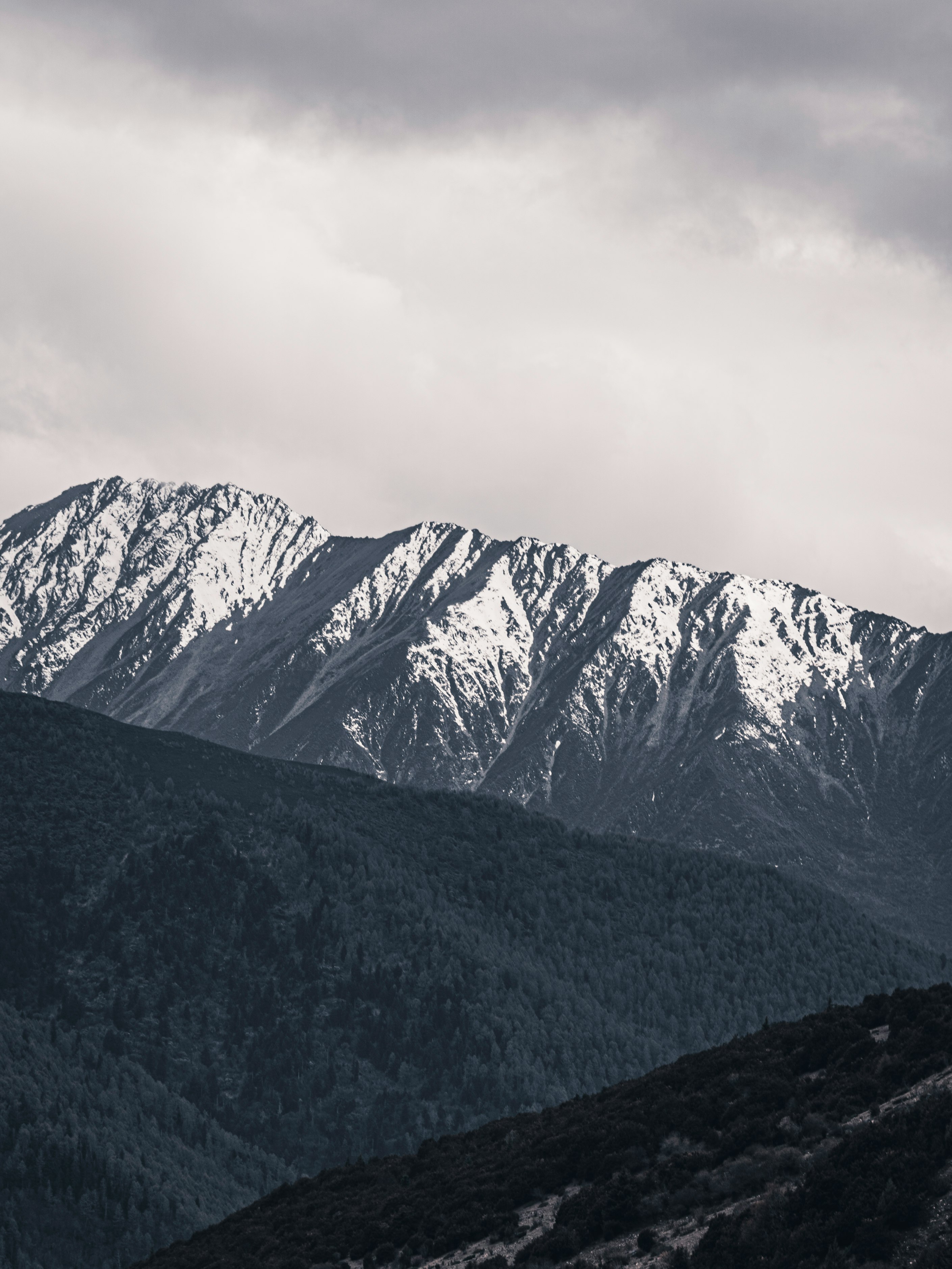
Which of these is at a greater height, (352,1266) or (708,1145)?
(708,1145)

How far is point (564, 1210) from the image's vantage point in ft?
238

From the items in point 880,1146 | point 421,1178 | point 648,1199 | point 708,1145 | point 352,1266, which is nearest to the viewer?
point 880,1146

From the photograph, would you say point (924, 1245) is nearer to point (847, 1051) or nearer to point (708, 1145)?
point (708, 1145)

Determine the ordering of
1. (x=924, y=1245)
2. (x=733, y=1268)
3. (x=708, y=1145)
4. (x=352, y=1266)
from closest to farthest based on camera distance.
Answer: (x=924, y=1245), (x=733, y=1268), (x=708, y=1145), (x=352, y=1266)

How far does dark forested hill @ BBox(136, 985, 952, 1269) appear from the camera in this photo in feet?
191

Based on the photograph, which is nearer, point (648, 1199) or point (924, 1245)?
point (924, 1245)

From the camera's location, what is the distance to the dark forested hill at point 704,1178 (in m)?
58.1

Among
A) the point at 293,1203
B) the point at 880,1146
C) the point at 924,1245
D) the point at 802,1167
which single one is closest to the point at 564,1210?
the point at 802,1167

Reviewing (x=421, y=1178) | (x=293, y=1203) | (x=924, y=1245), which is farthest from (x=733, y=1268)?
(x=293, y=1203)

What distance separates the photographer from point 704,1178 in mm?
69812

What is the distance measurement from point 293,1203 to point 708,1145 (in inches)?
1571

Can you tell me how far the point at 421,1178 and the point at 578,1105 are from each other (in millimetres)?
12681

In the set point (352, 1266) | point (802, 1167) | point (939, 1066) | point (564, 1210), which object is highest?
point (939, 1066)

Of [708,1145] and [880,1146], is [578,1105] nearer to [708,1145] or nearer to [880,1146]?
[708,1145]
